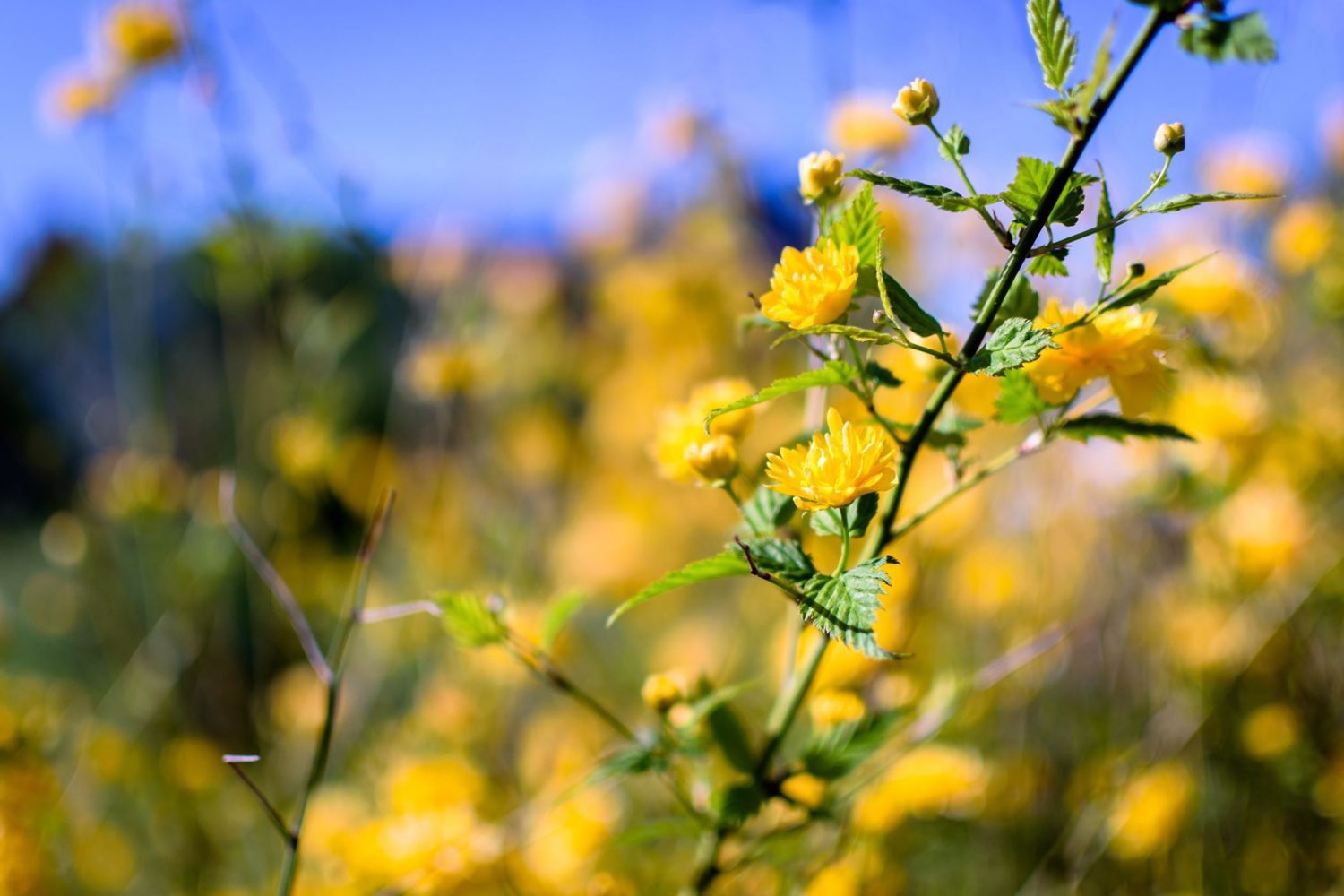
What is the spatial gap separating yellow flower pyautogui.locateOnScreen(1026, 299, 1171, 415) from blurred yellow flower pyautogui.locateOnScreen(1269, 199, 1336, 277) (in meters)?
1.11

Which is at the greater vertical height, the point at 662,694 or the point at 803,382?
the point at 803,382

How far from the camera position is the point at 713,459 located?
1.58 feet

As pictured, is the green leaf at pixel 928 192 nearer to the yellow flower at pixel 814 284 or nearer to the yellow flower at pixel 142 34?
the yellow flower at pixel 814 284

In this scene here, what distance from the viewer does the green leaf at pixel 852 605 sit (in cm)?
35

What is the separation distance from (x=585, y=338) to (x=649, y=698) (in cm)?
246

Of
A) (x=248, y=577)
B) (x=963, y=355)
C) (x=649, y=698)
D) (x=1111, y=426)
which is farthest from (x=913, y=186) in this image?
(x=248, y=577)

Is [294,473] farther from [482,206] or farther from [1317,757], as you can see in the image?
[1317,757]

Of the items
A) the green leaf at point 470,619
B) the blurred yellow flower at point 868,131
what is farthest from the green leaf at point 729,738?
the blurred yellow flower at point 868,131

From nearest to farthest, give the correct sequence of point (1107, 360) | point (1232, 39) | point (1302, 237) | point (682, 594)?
point (1232, 39), point (1107, 360), point (1302, 237), point (682, 594)

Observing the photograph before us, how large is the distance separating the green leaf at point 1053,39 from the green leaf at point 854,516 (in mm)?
181

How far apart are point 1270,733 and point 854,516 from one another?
1.12m

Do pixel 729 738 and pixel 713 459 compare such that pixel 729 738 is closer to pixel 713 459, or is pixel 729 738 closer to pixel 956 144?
pixel 713 459

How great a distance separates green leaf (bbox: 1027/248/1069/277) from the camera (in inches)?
14.9

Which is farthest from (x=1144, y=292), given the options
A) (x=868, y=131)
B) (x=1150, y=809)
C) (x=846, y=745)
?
(x=1150, y=809)
